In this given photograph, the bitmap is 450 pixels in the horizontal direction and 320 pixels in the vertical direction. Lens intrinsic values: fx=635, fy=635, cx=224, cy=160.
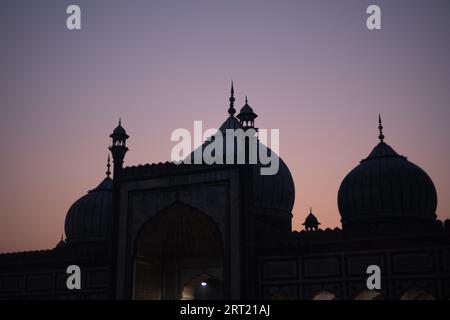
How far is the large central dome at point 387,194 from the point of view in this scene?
83.0 feet

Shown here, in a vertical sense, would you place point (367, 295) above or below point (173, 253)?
below

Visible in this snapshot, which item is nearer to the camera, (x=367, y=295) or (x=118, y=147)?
(x=367, y=295)

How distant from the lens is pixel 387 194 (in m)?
25.5

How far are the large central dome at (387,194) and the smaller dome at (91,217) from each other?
11.6 metres

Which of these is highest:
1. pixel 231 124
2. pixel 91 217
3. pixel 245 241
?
pixel 231 124

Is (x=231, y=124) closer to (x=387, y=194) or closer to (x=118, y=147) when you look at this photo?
(x=118, y=147)

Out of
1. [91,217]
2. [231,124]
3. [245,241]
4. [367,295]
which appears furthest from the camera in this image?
[91,217]

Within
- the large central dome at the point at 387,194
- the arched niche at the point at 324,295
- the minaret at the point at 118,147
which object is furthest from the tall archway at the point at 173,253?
the large central dome at the point at 387,194

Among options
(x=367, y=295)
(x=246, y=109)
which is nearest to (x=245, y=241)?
(x=367, y=295)

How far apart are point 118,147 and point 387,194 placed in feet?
36.2

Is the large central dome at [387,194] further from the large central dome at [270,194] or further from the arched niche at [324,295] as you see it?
the arched niche at [324,295]

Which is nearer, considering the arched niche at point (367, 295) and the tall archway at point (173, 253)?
the arched niche at point (367, 295)
